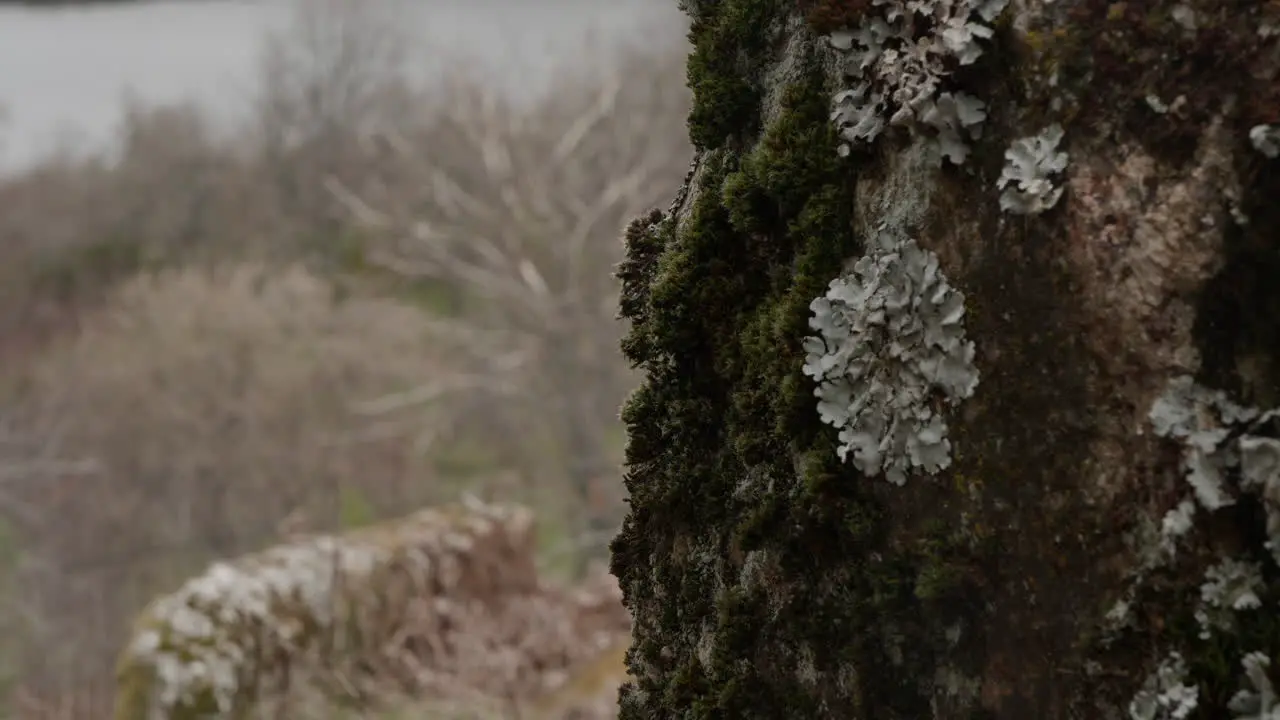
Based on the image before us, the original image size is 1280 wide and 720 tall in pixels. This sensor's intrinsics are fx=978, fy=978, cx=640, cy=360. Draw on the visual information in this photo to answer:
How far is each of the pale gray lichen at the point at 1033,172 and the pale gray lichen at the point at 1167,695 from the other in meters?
0.39

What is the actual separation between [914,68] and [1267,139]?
11.6 inches

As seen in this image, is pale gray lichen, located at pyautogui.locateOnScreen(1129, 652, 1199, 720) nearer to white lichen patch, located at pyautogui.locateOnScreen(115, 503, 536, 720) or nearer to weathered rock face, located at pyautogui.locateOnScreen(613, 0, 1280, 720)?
weathered rock face, located at pyautogui.locateOnScreen(613, 0, 1280, 720)

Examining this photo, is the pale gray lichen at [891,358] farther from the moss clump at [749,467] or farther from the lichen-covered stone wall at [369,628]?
the lichen-covered stone wall at [369,628]

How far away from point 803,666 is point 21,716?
7.20 metres

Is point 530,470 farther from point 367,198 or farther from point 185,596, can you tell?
point 185,596

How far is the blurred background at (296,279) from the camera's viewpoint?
1033 cm

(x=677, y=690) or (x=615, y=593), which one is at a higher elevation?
(x=615, y=593)

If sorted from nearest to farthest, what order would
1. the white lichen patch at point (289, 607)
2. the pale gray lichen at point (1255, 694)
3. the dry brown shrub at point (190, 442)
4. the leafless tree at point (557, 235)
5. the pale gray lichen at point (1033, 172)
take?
the pale gray lichen at point (1255, 694) → the pale gray lichen at point (1033, 172) → the white lichen patch at point (289, 607) → the dry brown shrub at point (190, 442) → the leafless tree at point (557, 235)

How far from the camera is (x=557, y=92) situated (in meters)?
12.0

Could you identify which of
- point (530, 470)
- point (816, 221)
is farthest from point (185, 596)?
point (530, 470)

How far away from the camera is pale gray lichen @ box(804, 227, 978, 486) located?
0.90 metres

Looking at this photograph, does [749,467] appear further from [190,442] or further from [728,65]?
[190,442]

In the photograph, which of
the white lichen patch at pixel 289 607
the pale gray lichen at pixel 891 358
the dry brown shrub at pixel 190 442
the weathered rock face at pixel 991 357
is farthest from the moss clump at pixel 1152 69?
the dry brown shrub at pixel 190 442

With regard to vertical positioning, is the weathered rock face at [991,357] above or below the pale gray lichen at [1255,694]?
above
